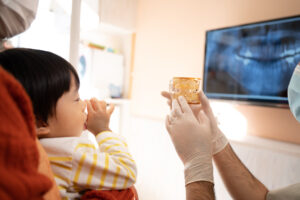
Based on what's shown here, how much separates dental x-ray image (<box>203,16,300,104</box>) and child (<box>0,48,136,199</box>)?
4.00 ft

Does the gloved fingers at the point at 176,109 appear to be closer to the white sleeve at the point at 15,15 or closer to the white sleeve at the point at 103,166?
the white sleeve at the point at 103,166

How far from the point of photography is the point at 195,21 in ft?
6.52

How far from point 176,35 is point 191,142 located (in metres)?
1.59

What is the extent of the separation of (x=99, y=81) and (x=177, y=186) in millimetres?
1427

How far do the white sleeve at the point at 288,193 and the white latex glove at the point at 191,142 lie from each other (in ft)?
0.93

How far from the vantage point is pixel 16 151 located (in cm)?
25

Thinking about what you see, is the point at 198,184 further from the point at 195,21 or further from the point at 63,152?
the point at 195,21

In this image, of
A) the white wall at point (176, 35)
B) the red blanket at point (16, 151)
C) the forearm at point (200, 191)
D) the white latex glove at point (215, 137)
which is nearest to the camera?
the red blanket at point (16, 151)

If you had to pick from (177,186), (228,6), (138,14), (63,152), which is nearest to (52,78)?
(63,152)

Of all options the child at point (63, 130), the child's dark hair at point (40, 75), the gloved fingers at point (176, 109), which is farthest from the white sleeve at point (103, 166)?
the gloved fingers at point (176, 109)

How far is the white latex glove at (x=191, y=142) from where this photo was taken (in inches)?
27.5

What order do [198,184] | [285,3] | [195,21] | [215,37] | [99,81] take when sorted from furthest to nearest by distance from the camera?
[99,81] → [195,21] → [215,37] → [285,3] → [198,184]

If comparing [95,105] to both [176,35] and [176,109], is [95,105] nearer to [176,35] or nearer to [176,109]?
[176,109]

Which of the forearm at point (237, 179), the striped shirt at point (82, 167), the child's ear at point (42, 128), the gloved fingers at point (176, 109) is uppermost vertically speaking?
the gloved fingers at point (176, 109)
